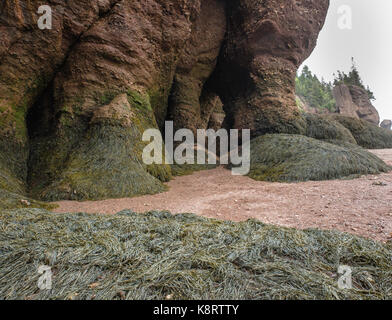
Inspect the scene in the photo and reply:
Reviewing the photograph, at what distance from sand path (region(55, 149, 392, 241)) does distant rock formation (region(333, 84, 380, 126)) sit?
2829cm

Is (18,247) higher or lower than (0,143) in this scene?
lower

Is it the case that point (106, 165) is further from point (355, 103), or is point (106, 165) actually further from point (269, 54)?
point (355, 103)

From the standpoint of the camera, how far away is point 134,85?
20.6ft

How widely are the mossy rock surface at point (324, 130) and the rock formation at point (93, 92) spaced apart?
0.45 metres

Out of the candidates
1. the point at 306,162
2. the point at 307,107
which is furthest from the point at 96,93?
the point at 307,107

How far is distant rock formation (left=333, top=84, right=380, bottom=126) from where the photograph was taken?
2720 cm

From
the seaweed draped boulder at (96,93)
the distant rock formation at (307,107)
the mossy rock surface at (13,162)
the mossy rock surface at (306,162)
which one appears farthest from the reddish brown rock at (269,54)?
the distant rock formation at (307,107)

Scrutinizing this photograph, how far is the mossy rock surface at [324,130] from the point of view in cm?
846

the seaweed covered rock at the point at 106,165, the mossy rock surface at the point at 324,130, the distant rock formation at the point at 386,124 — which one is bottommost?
the seaweed covered rock at the point at 106,165

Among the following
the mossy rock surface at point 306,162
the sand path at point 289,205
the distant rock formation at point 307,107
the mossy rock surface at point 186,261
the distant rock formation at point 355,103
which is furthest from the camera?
the distant rock formation at point 307,107

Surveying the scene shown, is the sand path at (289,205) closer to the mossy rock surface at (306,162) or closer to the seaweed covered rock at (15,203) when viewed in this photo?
the seaweed covered rock at (15,203)
